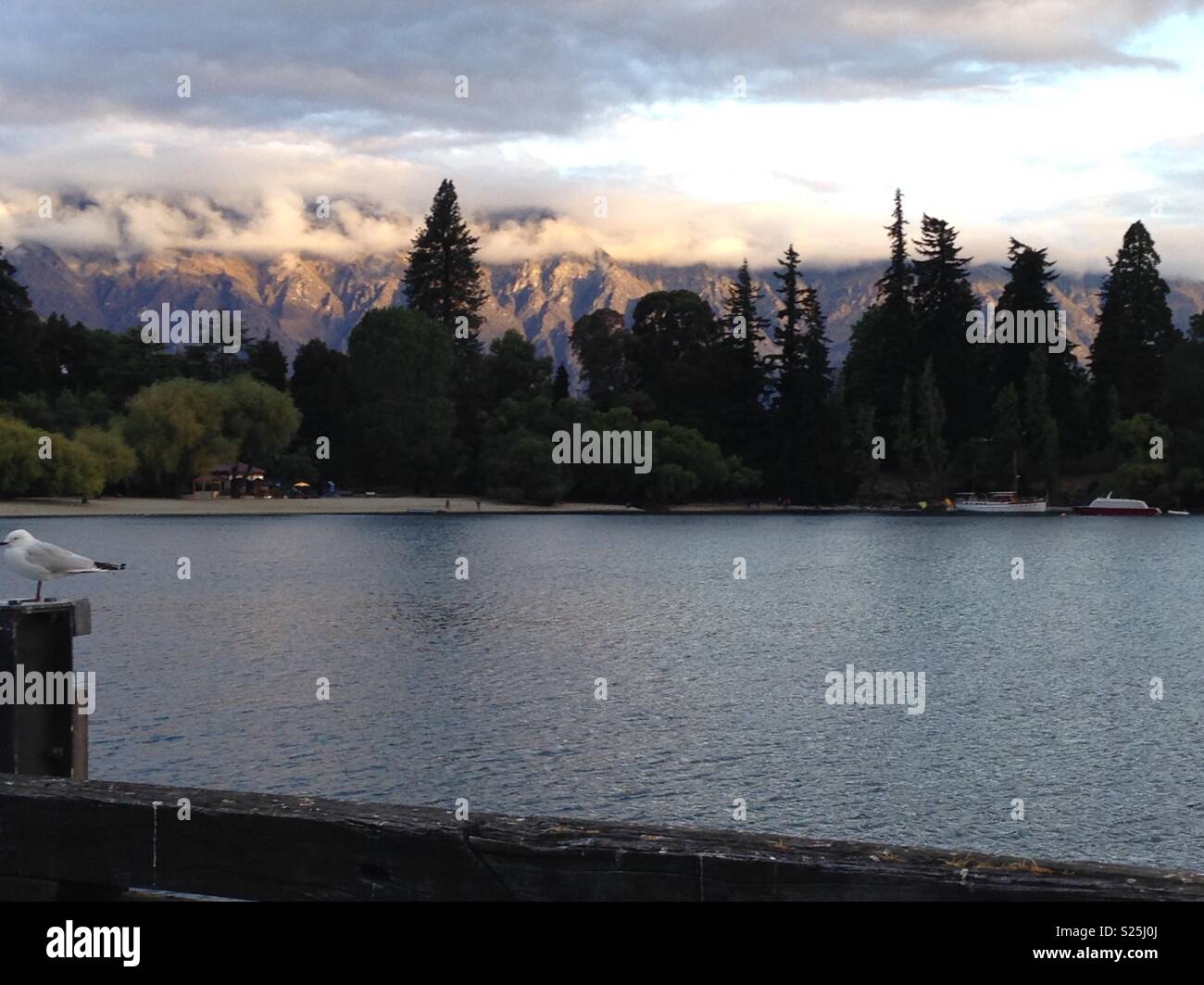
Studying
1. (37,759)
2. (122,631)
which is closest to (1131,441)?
(122,631)

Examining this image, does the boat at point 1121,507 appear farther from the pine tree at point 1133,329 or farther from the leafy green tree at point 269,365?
the leafy green tree at point 269,365

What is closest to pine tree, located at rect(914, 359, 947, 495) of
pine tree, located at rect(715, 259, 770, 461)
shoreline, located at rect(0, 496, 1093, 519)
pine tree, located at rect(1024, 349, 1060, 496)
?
shoreline, located at rect(0, 496, 1093, 519)

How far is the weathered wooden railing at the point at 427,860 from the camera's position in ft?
17.3

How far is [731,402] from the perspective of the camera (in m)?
159

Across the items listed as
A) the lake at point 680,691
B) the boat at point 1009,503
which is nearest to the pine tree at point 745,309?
the boat at point 1009,503

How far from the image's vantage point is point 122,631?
172 feet

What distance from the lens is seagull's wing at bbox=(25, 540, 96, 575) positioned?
15.4 metres

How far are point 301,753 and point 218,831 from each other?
24.2 m

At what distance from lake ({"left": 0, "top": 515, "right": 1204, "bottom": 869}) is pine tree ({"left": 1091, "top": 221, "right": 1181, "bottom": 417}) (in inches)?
2551

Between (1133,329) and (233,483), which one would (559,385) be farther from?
(1133,329)

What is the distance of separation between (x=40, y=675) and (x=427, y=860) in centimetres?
469

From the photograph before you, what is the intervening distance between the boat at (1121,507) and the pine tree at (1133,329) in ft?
30.0
